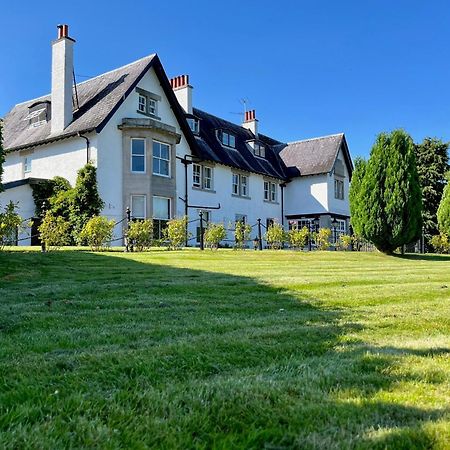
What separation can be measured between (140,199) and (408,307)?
1742cm

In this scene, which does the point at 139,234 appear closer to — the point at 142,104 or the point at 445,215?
the point at 142,104

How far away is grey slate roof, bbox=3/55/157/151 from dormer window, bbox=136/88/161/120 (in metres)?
0.97

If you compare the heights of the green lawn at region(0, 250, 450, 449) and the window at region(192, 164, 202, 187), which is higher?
the window at region(192, 164, 202, 187)

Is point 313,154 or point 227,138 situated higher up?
point 227,138

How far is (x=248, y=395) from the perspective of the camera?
2.66m

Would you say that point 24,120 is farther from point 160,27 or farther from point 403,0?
point 403,0

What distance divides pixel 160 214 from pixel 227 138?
905cm

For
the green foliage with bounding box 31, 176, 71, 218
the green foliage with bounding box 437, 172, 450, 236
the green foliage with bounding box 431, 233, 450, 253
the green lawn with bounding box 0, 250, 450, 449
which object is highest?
the green foliage with bounding box 31, 176, 71, 218

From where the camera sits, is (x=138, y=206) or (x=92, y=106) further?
(x=92, y=106)

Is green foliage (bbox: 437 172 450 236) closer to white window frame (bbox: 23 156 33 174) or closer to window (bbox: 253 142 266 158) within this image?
window (bbox: 253 142 266 158)

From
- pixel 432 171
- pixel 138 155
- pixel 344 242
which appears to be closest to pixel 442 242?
pixel 344 242

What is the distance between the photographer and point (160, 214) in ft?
75.7

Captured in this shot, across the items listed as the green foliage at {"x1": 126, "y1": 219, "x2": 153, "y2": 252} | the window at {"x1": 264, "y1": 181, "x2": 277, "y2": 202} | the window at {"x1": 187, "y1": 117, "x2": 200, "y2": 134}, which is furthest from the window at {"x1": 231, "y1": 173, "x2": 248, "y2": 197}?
the green foliage at {"x1": 126, "y1": 219, "x2": 153, "y2": 252}

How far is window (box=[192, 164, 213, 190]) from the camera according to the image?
85.8 feet
